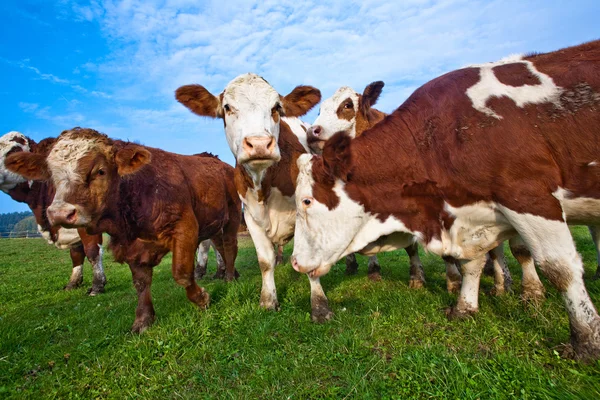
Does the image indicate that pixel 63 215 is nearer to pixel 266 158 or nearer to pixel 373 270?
pixel 266 158

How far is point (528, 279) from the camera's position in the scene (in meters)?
4.54

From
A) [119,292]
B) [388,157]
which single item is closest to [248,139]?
[388,157]

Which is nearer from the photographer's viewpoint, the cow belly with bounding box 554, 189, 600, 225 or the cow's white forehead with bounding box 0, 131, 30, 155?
the cow belly with bounding box 554, 189, 600, 225

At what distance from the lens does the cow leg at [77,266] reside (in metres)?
9.79

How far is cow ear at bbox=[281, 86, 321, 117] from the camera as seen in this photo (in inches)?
251

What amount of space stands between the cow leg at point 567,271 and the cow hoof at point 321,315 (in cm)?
256

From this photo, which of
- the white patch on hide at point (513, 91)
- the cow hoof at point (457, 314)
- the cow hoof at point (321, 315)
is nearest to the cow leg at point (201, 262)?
the cow hoof at point (321, 315)

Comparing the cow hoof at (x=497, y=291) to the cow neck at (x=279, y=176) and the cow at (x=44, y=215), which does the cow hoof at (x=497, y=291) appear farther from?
the cow at (x=44, y=215)

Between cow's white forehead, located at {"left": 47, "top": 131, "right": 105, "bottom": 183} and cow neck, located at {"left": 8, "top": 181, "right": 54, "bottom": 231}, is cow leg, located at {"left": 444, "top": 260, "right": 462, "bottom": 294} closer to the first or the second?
cow's white forehead, located at {"left": 47, "top": 131, "right": 105, "bottom": 183}

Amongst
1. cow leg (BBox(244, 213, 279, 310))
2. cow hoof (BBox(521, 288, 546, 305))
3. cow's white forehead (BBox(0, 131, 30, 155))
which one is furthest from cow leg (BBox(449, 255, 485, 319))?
cow's white forehead (BBox(0, 131, 30, 155))

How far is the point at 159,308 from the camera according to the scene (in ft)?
20.1

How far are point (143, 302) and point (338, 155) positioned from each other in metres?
3.47

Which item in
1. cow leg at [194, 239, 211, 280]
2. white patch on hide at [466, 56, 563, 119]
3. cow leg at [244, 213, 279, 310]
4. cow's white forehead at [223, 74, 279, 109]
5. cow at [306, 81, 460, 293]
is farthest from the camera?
cow leg at [194, 239, 211, 280]

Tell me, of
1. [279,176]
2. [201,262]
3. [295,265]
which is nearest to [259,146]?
[279,176]
